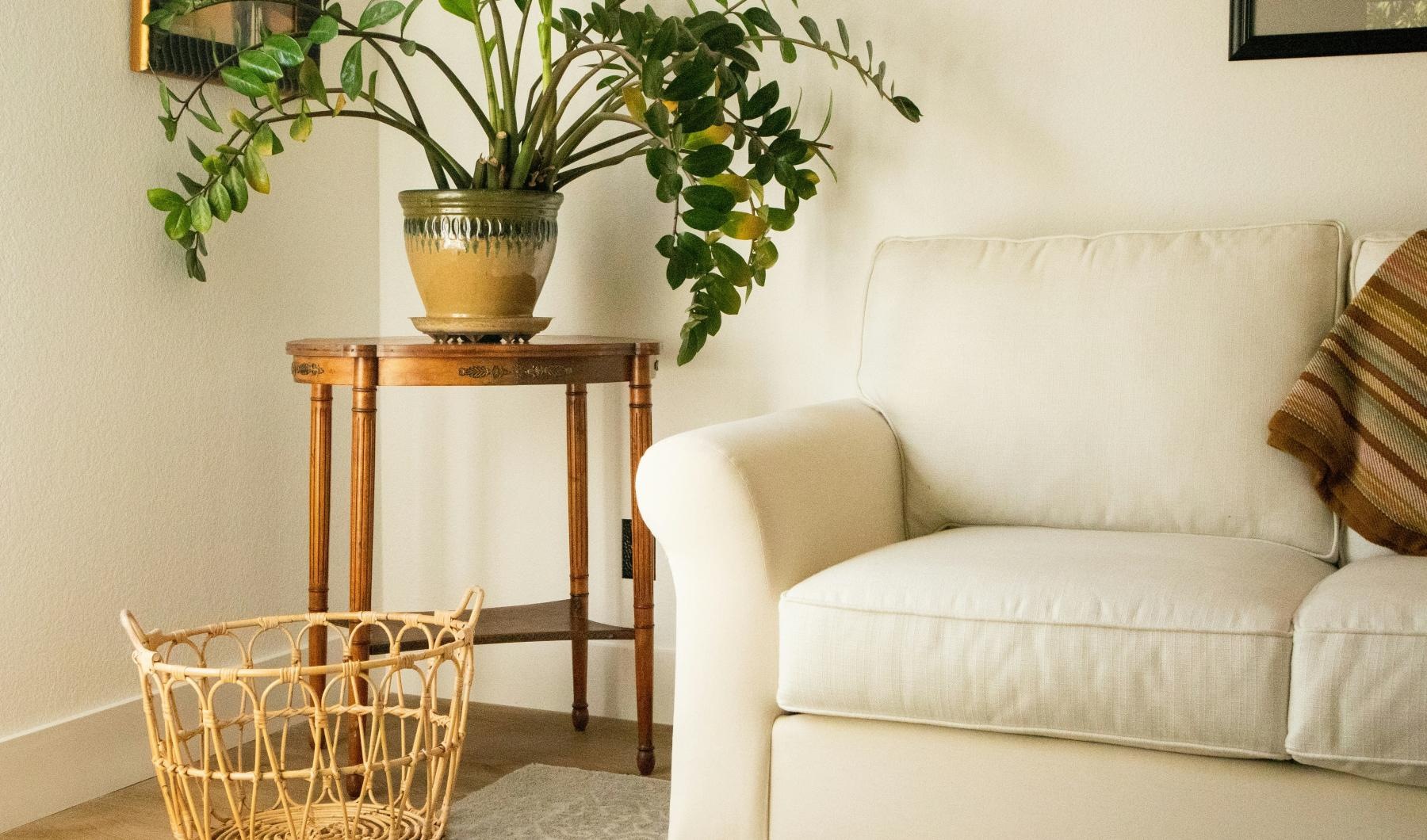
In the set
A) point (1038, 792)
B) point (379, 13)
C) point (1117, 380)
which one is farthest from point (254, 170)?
point (1038, 792)

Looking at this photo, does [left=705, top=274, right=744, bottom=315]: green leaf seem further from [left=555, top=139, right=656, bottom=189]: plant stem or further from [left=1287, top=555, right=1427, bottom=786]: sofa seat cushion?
[left=1287, top=555, right=1427, bottom=786]: sofa seat cushion

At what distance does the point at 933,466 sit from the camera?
2014 millimetres

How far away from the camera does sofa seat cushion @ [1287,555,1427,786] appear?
1291 mm

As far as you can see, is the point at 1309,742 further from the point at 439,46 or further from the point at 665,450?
the point at 439,46

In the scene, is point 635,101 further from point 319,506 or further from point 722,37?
point 319,506

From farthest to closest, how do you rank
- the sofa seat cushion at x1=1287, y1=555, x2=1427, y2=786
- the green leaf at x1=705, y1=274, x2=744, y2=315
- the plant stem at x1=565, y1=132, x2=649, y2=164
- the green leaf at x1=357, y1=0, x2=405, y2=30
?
the plant stem at x1=565, y1=132, x2=649, y2=164 → the green leaf at x1=705, y1=274, x2=744, y2=315 → the green leaf at x1=357, y1=0, x2=405, y2=30 → the sofa seat cushion at x1=1287, y1=555, x2=1427, y2=786

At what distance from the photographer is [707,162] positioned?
1.92 m

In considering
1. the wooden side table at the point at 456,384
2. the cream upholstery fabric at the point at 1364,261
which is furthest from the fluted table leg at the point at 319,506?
the cream upholstery fabric at the point at 1364,261

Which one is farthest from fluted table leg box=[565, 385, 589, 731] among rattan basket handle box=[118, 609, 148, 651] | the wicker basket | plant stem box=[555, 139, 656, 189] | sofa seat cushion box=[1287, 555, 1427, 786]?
sofa seat cushion box=[1287, 555, 1427, 786]

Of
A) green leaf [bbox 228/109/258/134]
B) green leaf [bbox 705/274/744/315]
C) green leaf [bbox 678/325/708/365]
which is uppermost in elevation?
green leaf [bbox 228/109/258/134]

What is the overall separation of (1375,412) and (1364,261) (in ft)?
0.89

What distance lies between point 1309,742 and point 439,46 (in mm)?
2070

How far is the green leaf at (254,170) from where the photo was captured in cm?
203

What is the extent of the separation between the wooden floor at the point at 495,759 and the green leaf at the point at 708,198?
0.95 metres
